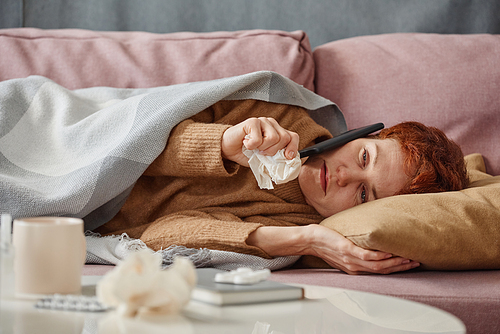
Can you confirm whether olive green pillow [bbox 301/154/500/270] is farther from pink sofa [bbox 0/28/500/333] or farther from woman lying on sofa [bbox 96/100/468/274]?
pink sofa [bbox 0/28/500/333]

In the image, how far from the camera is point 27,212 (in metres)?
1.02

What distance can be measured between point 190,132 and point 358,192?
454 millimetres

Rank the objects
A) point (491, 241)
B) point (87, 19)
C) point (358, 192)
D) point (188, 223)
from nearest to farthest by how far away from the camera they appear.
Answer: point (491, 241), point (188, 223), point (358, 192), point (87, 19)

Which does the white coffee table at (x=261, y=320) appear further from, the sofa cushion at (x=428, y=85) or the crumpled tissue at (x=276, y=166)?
the sofa cushion at (x=428, y=85)

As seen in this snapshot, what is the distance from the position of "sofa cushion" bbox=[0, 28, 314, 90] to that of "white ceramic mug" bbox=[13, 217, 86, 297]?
1031 millimetres

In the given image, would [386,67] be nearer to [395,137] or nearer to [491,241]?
[395,137]

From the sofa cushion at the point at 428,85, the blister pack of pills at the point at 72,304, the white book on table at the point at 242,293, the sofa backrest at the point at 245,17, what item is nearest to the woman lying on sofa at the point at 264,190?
the sofa cushion at the point at 428,85

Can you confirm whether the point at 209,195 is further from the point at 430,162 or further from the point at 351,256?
the point at 430,162

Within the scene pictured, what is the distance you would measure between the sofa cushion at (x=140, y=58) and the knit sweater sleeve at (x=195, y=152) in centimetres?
45

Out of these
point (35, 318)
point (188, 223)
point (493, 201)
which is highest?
point (35, 318)

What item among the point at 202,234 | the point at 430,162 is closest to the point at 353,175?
the point at 430,162

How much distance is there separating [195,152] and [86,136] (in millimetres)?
309

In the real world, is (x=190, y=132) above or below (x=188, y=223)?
above

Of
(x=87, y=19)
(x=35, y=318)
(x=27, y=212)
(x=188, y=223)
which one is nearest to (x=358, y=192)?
(x=188, y=223)
